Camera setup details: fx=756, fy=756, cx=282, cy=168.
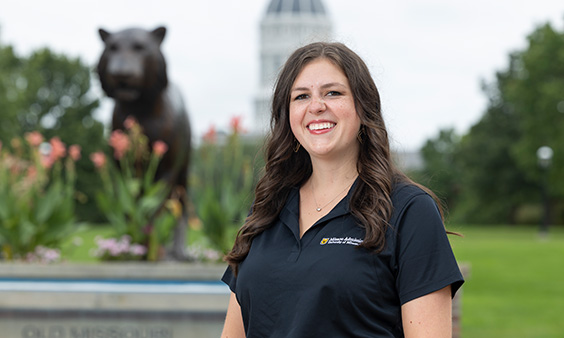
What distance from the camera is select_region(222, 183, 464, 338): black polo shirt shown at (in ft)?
6.12

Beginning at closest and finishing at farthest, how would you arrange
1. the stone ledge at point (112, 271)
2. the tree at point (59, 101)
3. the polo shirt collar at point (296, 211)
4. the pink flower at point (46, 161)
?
the polo shirt collar at point (296, 211) → the stone ledge at point (112, 271) → the pink flower at point (46, 161) → the tree at point (59, 101)

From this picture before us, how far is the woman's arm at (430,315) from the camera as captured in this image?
6.09ft

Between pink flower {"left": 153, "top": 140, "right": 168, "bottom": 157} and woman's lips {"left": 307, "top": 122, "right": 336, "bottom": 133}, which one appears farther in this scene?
pink flower {"left": 153, "top": 140, "right": 168, "bottom": 157}

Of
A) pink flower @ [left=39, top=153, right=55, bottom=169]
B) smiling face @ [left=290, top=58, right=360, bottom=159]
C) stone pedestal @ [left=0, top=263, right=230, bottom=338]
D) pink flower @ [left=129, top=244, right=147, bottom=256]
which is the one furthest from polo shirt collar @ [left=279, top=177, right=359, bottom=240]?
pink flower @ [left=39, top=153, right=55, bottom=169]

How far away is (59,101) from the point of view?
4322 cm

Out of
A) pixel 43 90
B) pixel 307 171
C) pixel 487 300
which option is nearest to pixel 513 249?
pixel 487 300

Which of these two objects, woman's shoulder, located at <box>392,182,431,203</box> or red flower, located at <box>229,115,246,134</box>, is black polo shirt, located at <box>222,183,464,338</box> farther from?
red flower, located at <box>229,115,246,134</box>

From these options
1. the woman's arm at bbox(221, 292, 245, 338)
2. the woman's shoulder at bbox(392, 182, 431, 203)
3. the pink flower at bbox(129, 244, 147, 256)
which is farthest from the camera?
the pink flower at bbox(129, 244, 147, 256)

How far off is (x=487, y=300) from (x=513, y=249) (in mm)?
8062

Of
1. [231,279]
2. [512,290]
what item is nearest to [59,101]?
[512,290]

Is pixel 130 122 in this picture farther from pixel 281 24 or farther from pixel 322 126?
pixel 281 24

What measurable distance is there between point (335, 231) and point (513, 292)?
1007 centimetres

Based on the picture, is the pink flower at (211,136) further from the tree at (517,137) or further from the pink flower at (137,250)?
the tree at (517,137)

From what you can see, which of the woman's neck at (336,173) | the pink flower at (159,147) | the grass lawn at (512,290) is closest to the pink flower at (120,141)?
the pink flower at (159,147)
